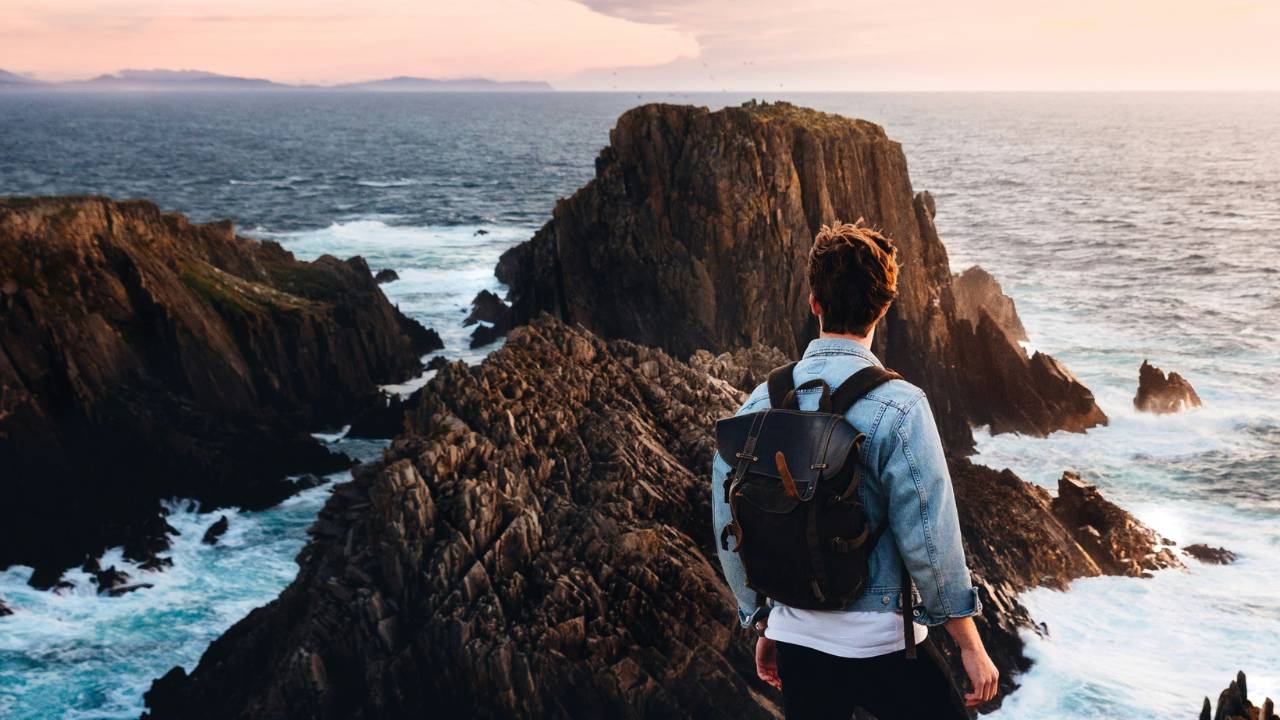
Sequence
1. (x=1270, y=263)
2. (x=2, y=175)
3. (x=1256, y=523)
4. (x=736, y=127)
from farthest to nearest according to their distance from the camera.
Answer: (x=2, y=175)
(x=1270, y=263)
(x=736, y=127)
(x=1256, y=523)

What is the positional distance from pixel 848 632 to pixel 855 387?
1.13 m

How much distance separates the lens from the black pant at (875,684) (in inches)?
185

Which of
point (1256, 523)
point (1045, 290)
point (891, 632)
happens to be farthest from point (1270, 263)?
point (891, 632)

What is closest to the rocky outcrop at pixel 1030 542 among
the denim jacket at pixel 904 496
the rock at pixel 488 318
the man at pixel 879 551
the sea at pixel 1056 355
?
the sea at pixel 1056 355

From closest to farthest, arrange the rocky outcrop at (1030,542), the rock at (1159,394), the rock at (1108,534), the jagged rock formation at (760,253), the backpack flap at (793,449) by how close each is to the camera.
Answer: the backpack flap at (793,449)
the rocky outcrop at (1030,542)
the rock at (1108,534)
the jagged rock formation at (760,253)
the rock at (1159,394)

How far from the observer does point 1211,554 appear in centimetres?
2816

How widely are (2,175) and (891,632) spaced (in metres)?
147

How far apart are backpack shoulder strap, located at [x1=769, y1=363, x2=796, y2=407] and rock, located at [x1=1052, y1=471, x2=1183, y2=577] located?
80.4ft

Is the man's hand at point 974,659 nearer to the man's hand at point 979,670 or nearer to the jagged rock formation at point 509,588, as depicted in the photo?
the man's hand at point 979,670

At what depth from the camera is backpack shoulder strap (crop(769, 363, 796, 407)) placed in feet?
15.3

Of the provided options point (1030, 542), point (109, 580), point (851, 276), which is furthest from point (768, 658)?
point (109, 580)

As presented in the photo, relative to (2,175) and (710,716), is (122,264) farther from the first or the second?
(2,175)

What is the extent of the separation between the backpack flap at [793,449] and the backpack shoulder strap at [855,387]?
0.26 ft

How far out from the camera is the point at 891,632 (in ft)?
15.1
